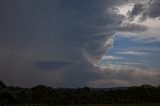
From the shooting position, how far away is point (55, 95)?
11062cm

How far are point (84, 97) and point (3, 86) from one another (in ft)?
92.4

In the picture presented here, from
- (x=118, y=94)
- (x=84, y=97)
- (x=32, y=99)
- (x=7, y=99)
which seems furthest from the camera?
(x=118, y=94)

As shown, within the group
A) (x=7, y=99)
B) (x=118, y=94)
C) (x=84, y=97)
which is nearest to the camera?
(x=7, y=99)

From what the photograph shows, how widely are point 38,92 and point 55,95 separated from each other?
17.6 ft

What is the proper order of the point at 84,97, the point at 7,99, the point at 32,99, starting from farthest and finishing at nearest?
1. the point at 84,97
2. the point at 32,99
3. the point at 7,99

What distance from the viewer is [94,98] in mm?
106875

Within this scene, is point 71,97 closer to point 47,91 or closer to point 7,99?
point 47,91

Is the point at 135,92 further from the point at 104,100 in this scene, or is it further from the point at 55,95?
the point at 55,95

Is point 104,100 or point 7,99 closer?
point 7,99

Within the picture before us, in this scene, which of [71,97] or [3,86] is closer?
[71,97]

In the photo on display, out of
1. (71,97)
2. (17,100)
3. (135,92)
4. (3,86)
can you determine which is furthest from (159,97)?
(3,86)

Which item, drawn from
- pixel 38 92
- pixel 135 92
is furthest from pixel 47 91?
pixel 135 92

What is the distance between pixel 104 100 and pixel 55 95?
1570cm

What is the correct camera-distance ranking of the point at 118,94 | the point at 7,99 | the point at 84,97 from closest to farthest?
the point at 7,99, the point at 84,97, the point at 118,94
